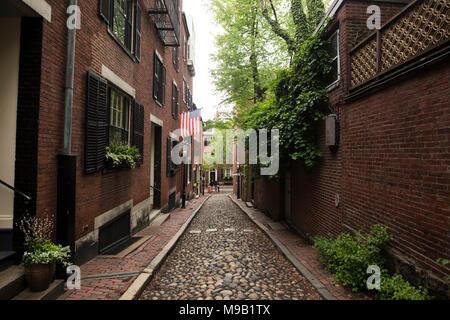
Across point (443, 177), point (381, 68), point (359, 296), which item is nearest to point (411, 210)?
point (443, 177)

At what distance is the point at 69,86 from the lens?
4418 mm

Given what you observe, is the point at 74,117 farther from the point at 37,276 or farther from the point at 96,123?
the point at 37,276

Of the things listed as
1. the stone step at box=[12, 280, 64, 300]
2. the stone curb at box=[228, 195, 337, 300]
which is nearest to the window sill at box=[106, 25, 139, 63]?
the stone step at box=[12, 280, 64, 300]

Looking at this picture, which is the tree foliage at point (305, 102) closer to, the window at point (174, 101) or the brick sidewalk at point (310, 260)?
the brick sidewalk at point (310, 260)

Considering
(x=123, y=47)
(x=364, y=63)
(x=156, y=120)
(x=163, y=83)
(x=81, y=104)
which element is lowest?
(x=81, y=104)

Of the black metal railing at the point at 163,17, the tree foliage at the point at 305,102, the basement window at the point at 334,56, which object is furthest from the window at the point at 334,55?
the black metal railing at the point at 163,17

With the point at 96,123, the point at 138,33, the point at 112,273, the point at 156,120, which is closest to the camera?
the point at 112,273

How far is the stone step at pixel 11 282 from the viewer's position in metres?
3.16

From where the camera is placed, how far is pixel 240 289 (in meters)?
4.41

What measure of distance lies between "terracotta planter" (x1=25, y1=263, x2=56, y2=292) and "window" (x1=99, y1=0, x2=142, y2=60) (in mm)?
5342

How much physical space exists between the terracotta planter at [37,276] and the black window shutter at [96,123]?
207 cm

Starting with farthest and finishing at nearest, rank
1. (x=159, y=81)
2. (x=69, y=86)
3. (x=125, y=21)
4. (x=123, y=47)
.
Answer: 1. (x=159, y=81)
2. (x=125, y=21)
3. (x=123, y=47)
4. (x=69, y=86)

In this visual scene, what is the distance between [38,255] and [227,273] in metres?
3.35

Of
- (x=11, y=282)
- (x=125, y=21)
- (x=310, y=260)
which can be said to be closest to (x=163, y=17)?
(x=125, y=21)
